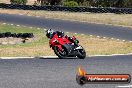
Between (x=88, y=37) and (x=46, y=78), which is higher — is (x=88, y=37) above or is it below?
below

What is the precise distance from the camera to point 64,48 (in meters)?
15.7

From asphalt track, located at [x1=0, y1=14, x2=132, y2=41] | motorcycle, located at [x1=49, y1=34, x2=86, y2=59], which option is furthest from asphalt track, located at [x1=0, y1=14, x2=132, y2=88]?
asphalt track, located at [x1=0, y1=14, x2=132, y2=41]

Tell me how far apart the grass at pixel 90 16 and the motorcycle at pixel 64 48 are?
21.6m

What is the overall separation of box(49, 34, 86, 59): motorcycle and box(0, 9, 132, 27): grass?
2158 centimetres

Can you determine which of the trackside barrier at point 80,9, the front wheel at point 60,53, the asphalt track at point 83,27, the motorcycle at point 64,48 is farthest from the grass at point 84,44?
the trackside barrier at point 80,9

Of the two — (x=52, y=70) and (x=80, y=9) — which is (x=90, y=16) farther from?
(x=52, y=70)

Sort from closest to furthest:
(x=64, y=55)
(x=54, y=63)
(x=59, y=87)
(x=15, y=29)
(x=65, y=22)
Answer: (x=59, y=87)
(x=54, y=63)
(x=64, y=55)
(x=15, y=29)
(x=65, y=22)

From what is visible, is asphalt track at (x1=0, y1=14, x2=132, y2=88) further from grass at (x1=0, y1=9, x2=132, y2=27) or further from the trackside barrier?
the trackside barrier

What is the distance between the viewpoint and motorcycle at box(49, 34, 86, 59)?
15.5 metres

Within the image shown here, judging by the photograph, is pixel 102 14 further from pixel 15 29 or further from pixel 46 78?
pixel 46 78

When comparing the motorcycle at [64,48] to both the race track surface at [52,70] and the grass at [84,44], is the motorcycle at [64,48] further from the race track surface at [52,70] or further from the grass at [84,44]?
the grass at [84,44]

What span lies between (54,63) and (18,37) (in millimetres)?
9792

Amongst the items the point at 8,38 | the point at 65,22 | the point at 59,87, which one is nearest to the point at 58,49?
the point at 59,87

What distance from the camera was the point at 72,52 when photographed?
15.6 m
